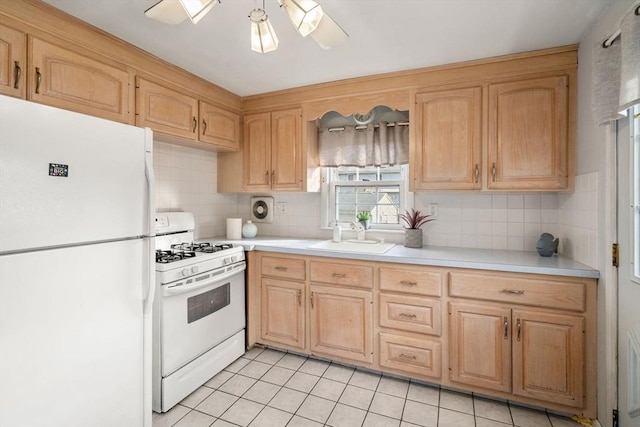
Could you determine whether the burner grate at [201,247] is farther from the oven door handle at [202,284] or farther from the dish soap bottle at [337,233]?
the dish soap bottle at [337,233]

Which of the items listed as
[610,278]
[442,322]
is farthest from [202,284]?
[610,278]

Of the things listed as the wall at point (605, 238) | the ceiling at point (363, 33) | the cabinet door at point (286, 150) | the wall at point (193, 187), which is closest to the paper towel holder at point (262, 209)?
the wall at point (193, 187)

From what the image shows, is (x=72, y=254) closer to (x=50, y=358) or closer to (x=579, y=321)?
(x=50, y=358)

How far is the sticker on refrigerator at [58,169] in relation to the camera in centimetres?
123

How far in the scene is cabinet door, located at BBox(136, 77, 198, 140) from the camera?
216cm

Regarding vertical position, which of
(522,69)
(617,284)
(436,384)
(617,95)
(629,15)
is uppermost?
(522,69)

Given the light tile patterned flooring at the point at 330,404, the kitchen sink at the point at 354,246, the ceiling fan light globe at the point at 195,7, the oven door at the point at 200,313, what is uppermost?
the ceiling fan light globe at the point at 195,7

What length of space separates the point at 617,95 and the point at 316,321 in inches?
87.3

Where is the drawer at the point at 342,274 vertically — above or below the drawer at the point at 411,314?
above

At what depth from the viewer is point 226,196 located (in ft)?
11.1

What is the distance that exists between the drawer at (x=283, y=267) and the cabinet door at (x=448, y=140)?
112cm

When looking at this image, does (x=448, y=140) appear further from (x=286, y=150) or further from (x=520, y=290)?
(x=286, y=150)

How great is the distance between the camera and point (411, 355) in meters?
2.21

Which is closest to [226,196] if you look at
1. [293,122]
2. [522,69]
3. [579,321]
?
[293,122]
